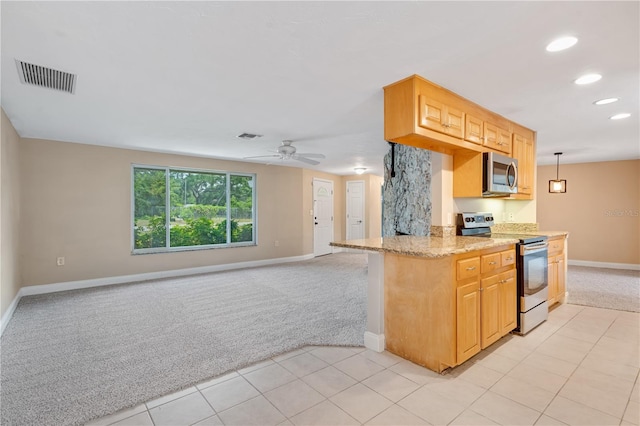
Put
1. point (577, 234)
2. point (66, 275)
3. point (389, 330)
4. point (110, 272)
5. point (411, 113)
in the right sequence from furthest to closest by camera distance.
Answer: point (577, 234), point (110, 272), point (66, 275), point (389, 330), point (411, 113)

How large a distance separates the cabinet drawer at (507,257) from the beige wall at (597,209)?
5660 mm

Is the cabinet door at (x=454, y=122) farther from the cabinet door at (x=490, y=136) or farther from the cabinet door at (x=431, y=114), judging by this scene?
the cabinet door at (x=490, y=136)

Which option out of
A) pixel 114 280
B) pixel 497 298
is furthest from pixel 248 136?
pixel 497 298

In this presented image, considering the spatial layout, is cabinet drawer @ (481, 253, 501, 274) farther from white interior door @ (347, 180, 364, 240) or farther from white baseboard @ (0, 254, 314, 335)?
white interior door @ (347, 180, 364, 240)

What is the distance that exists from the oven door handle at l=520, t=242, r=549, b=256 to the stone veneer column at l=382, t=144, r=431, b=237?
880 mm

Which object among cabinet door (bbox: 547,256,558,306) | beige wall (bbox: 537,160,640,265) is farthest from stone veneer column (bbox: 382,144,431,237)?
beige wall (bbox: 537,160,640,265)

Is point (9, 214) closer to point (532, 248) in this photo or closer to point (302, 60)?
point (302, 60)

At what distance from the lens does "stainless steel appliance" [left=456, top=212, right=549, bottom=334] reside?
3035mm

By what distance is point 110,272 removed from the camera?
5.22 m

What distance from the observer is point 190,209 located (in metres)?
6.16

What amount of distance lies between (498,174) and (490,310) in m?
1.46

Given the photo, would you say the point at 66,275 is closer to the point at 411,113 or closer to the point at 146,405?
the point at 146,405

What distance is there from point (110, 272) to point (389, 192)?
4.70 meters

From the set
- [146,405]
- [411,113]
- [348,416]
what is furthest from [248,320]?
[411,113]
